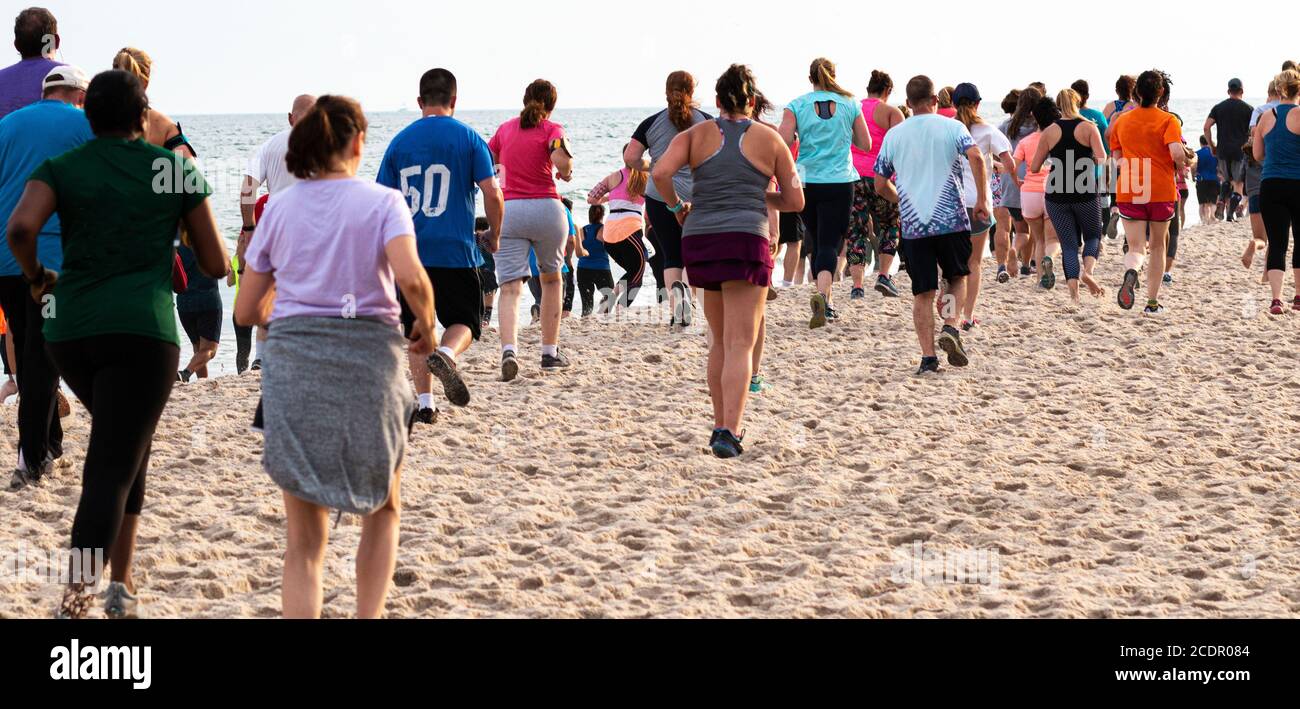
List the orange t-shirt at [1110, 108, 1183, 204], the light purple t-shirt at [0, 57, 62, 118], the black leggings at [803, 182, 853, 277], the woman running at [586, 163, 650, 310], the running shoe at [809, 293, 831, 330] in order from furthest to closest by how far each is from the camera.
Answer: the woman running at [586, 163, 650, 310] < the running shoe at [809, 293, 831, 330] < the orange t-shirt at [1110, 108, 1183, 204] < the black leggings at [803, 182, 853, 277] < the light purple t-shirt at [0, 57, 62, 118]

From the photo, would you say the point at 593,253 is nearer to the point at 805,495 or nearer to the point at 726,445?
the point at 726,445

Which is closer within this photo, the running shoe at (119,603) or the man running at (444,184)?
the running shoe at (119,603)

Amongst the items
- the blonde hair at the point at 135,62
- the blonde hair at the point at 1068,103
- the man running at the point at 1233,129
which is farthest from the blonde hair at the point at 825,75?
the man running at the point at 1233,129

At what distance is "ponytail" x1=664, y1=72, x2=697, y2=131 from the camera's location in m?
7.76

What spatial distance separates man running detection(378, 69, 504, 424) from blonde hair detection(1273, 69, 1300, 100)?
5914 mm

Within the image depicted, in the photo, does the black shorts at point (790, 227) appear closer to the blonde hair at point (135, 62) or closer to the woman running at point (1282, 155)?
the woman running at point (1282, 155)

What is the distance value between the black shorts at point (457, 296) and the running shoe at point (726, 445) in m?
1.36

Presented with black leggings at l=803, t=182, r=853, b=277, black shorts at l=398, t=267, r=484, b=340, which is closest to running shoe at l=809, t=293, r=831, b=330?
black leggings at l=803, t=182, r=853, b=277

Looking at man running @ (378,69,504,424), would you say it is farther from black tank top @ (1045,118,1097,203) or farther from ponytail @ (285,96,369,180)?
black tank top @ (1045,118,1097,203)

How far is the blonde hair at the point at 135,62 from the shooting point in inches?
232
